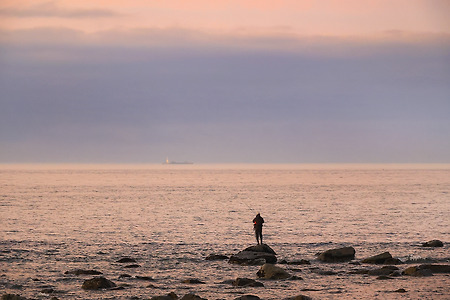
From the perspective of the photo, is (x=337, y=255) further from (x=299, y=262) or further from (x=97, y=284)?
(x=97, y=284)

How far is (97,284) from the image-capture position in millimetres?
33062

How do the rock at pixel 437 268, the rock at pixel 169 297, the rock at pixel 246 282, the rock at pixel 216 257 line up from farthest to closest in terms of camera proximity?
1. the rock at pixel 216 257
2. the rock at pixel 437 268
3. the rock at pixel 246 282
4. the rock at pixel 169 297

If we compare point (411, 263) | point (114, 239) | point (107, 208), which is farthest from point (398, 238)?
point (107, 208)

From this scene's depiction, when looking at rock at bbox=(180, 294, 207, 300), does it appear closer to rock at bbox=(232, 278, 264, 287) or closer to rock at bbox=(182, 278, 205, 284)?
rock at bbox=(232, 278, 264, 287)

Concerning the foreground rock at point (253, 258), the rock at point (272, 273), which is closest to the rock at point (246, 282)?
the rock at point (272, 273)

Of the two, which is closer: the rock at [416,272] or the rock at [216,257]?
the rock at [416,272]

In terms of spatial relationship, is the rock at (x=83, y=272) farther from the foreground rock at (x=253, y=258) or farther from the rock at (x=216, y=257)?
the foreground rock at (x=253, y=258)

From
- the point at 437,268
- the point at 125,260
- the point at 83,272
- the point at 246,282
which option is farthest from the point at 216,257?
the point at 437,268

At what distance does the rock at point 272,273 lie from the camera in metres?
35.8

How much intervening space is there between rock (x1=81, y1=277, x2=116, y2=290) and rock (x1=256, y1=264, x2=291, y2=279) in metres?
8.91

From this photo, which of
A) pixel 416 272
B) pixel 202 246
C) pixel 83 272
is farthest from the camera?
pixel 202 246

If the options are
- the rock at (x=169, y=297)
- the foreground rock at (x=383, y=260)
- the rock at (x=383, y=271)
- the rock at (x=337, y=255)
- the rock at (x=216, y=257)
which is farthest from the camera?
the rock at (x=216, y=257)

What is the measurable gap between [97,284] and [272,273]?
10.3m

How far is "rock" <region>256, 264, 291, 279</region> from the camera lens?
35812 millimetres
